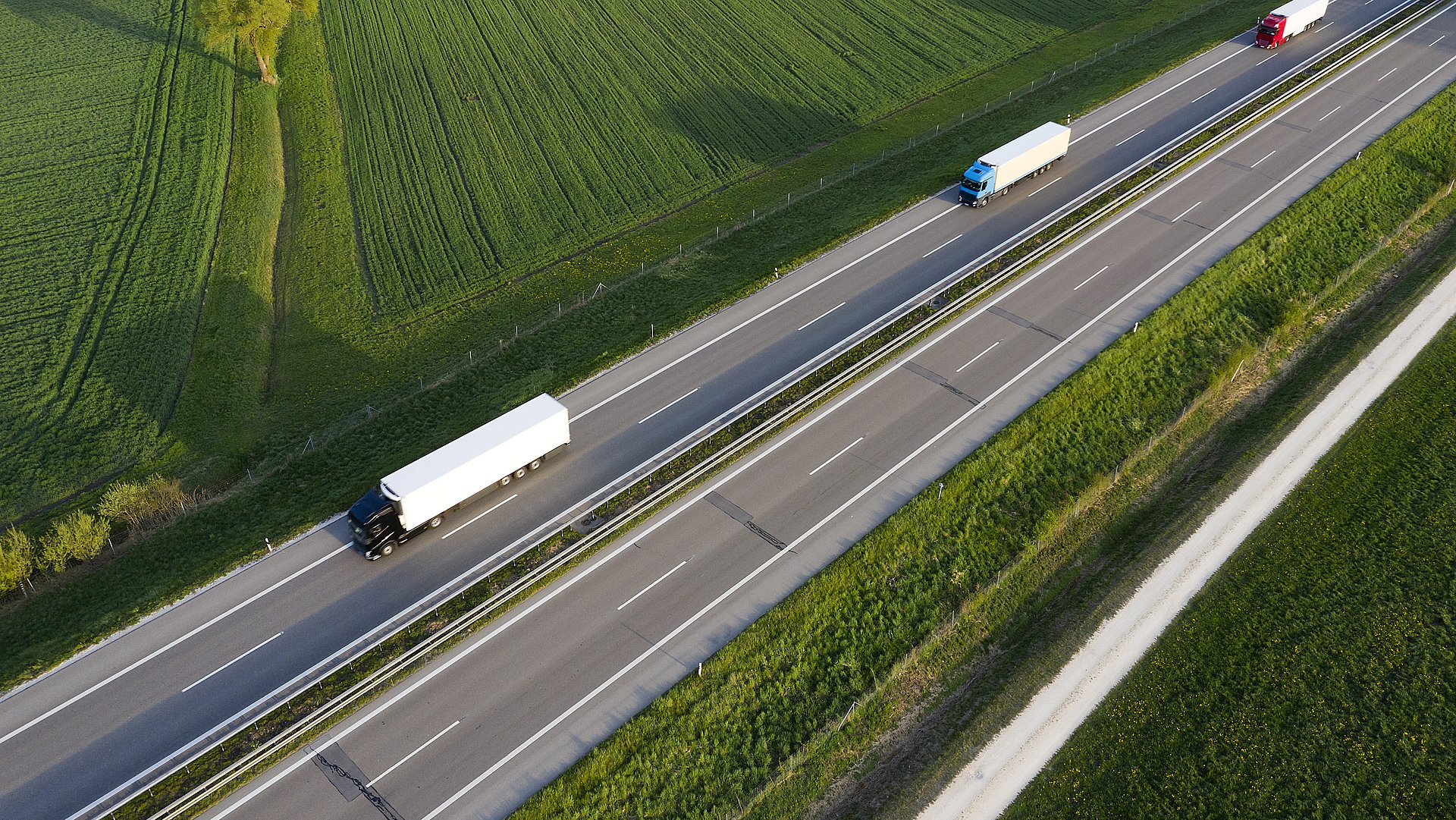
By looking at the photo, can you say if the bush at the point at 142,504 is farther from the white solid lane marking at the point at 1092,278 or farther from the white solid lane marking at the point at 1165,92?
the white solid lane marking at the point at 1165,92

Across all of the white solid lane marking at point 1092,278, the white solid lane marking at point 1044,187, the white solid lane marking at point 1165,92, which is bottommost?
the white solid lane marking at point 1092,278

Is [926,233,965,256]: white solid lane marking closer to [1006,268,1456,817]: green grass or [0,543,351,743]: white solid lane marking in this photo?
[1006,268,1456,817]: green grass

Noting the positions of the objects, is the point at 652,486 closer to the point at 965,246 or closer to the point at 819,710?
the point at 819,710

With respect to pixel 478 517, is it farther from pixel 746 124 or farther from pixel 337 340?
pixel 746 124

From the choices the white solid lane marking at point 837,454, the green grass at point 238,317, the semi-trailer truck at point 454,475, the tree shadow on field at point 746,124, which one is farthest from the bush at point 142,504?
the tree shadow on field at point 746,124

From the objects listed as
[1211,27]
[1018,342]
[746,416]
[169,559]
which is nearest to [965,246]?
[1018,342]

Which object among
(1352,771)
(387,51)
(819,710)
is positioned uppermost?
(387,51)
